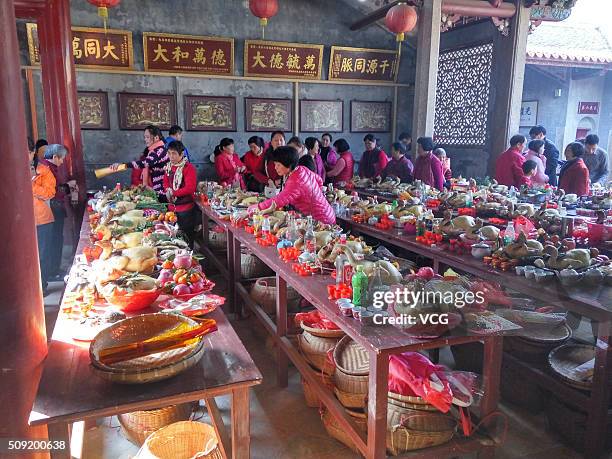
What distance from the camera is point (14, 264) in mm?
1906

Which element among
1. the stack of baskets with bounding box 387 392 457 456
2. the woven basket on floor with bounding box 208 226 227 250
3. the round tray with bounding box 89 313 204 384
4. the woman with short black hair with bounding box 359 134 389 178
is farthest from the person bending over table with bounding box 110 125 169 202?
the stack of baskets with bounding box 387 392 457 456

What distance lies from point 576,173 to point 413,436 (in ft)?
17.8

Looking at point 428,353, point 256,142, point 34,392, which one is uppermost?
point 256,142

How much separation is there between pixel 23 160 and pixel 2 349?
0.73 m

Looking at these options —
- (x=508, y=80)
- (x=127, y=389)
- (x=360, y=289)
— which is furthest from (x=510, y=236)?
(x=508, y=80)

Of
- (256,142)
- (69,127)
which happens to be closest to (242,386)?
(69,127)

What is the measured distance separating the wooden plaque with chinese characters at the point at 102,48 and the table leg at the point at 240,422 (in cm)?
796

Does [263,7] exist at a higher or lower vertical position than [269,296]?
higher

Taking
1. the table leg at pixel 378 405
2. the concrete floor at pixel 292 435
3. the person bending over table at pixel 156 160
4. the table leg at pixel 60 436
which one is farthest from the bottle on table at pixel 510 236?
the person bending over table at pixel 156 160

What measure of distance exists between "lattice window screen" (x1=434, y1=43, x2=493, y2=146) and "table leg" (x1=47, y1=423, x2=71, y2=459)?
29.1 feet

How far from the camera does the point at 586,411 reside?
108 inches

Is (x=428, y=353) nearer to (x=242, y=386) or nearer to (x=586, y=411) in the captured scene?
(x=586, y=411)

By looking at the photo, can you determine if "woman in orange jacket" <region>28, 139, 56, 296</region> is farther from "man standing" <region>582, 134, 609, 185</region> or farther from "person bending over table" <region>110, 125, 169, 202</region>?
"man standing" <region>582, 134, 609, 185</region>

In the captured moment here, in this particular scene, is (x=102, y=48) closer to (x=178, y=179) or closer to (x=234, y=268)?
(x=178, y=179)
